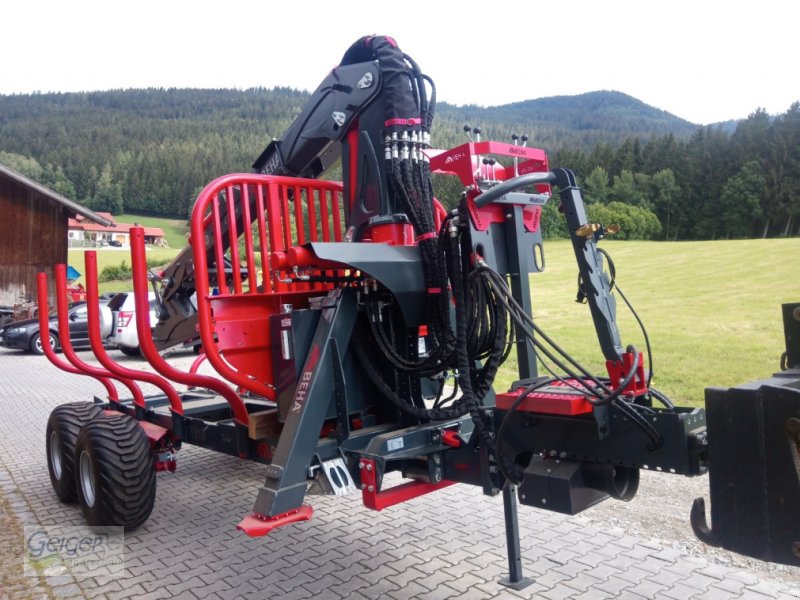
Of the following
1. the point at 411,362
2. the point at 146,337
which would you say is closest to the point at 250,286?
the point at 146,337

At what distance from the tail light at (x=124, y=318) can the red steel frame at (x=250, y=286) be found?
1350cm

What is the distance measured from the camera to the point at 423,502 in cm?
562

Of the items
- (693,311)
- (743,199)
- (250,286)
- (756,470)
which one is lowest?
(693,311)

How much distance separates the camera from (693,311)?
17.7 metres

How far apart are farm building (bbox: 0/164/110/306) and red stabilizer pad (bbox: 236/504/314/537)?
27.2 m

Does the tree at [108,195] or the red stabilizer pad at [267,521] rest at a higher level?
the tree at [108,195]

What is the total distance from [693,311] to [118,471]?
16193mm

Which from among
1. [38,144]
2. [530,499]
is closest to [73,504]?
[530,499]

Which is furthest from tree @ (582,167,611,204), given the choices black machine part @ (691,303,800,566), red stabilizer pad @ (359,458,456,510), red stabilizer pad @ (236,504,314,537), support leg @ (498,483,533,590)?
black machine part @ (691,303,800,566)

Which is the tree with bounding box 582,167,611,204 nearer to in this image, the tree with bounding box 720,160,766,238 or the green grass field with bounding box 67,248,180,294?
the tree with bounding box 720,160,766,238

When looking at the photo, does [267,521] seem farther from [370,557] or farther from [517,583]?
[517,583]

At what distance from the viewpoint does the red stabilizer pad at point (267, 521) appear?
133 inches

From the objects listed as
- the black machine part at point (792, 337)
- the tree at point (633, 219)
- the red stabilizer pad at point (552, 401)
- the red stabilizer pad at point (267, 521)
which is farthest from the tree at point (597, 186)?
the black machine part at point (792, 337)

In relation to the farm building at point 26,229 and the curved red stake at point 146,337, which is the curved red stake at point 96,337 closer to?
the curved red stake at point 146,337
